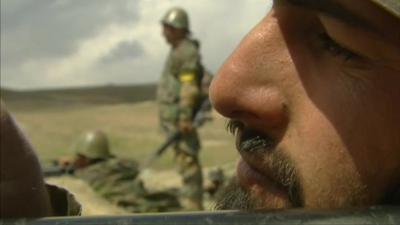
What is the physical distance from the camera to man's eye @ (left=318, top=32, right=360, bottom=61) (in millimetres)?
1556

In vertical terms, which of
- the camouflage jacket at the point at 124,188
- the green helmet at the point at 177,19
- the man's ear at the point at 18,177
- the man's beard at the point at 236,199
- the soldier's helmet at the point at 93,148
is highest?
the man's ear at the point at 18,177

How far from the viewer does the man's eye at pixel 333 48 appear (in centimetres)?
156

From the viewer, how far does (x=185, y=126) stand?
8555 mm

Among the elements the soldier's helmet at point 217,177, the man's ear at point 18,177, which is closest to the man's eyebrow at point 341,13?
the man's ear at point 18,177

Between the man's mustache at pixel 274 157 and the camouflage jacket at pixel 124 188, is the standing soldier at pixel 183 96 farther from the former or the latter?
the man's mustache at pixel 274 157

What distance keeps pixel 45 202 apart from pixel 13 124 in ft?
0.40

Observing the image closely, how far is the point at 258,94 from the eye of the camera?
1.55 metres

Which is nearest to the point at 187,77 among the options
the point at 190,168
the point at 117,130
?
the point at 190,168

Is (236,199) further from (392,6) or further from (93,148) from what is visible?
(93,148)

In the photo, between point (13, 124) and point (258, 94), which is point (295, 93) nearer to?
point (258, 94)

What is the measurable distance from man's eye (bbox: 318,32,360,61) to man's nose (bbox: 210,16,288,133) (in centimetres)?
7

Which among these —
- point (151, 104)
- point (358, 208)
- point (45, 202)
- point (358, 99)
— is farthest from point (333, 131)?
point (151, 104)

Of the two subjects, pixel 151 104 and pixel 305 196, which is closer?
pixel 305 196

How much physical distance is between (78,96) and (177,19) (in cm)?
2022
